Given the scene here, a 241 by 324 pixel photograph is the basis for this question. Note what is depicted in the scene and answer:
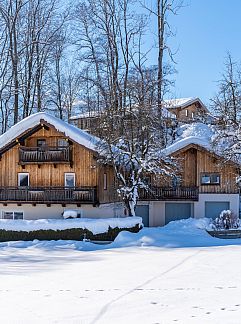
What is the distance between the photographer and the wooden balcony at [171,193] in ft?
108

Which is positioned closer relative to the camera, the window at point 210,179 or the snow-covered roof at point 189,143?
the snow-covered roof at point 189,143

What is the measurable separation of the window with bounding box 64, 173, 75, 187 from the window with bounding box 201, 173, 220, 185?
9658mm

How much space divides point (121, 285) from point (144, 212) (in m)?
23.3

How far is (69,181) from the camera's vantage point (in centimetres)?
2977

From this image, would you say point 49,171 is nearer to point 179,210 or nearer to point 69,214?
point 69,214

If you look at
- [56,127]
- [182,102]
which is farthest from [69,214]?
[182,102]

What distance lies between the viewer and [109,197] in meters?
30.9

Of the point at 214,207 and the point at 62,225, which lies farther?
the point at 214,207

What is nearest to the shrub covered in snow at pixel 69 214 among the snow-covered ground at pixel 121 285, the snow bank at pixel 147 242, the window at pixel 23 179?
the snow bank at pixel 147 242

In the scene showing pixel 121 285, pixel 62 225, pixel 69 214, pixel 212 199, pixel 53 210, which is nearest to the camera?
pixel 121 285

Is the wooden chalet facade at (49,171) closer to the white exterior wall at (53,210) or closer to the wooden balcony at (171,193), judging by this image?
the white exterior wall at (53,210)

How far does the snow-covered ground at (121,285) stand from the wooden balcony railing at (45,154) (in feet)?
28.6

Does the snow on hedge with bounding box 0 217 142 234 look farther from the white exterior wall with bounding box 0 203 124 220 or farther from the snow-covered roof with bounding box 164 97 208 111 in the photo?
the snow-covered roof with bounding box 164 97 208 111

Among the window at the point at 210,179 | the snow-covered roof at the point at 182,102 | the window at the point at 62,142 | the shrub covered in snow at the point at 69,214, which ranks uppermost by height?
the snow-covered roof at the point at 182,102
